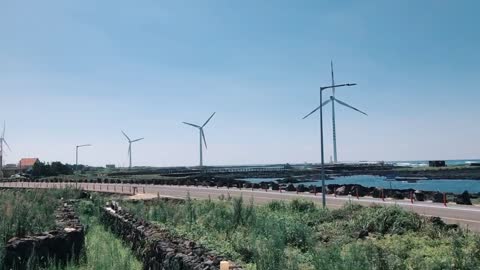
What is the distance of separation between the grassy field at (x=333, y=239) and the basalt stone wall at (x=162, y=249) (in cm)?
89

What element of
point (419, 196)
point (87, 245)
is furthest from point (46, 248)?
point (419, 196)

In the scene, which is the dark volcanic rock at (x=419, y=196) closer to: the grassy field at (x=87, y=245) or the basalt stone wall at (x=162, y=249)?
the basalt stone wall at (x=162, y=249)

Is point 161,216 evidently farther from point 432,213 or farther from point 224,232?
point 432,213

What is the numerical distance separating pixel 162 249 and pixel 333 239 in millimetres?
7236

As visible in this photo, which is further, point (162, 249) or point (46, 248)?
point (46, 248)

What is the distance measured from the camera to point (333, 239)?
17.0 meters

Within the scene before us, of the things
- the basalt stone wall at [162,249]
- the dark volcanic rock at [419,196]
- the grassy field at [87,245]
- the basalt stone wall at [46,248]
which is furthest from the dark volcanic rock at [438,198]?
the basalt stone wall at [46,248]

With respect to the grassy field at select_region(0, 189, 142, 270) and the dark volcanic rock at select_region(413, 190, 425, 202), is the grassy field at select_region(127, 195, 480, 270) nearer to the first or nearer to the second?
the grassy field at select_region(0, 189, 142, 270)

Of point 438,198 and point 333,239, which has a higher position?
point 438,198

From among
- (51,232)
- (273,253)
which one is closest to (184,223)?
(51,232)

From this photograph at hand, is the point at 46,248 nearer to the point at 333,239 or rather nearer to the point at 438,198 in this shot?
the point at 333,239

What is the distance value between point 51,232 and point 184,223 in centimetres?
626

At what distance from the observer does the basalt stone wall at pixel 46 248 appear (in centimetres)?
1220

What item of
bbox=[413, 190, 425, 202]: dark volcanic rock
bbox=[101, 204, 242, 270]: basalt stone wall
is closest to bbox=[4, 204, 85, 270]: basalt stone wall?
bbox=[101, 204, 242, 270]: basalt stone wall
